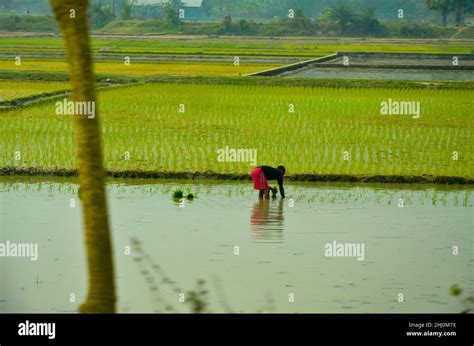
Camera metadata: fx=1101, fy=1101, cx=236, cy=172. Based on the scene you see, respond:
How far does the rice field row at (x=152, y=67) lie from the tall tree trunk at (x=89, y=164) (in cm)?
2227

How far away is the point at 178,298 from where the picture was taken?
677 centimetres

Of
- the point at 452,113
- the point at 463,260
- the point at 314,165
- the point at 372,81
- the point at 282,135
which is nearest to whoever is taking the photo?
the point at 463,260

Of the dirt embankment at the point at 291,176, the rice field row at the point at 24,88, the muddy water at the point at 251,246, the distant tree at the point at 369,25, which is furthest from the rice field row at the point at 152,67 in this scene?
the distant tree at the point at 369,25

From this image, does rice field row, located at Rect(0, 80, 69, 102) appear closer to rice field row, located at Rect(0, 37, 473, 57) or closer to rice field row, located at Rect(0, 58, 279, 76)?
rice field row, located at Rect(0, 58, 279, 76)

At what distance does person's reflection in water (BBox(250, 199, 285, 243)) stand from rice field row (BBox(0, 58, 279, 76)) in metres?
16.6

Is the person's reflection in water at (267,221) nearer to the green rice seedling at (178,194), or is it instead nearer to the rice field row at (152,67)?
the green rice seedling at (178,194)

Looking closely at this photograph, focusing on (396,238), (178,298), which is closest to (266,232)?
(396,238)

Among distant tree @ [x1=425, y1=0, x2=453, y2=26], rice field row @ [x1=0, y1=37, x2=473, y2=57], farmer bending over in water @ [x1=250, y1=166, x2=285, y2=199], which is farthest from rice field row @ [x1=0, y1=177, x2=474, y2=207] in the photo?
distant tree @ [x1=425, y1=0, x2=453, y2=26]

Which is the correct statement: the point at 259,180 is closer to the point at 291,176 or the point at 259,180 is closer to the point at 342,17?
the point at 291,176

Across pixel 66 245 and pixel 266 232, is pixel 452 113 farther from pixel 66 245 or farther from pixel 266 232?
pixel 66 245

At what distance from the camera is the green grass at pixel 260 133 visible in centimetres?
1238

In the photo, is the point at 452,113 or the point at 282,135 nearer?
the point at 282,135

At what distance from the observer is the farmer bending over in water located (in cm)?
1019
